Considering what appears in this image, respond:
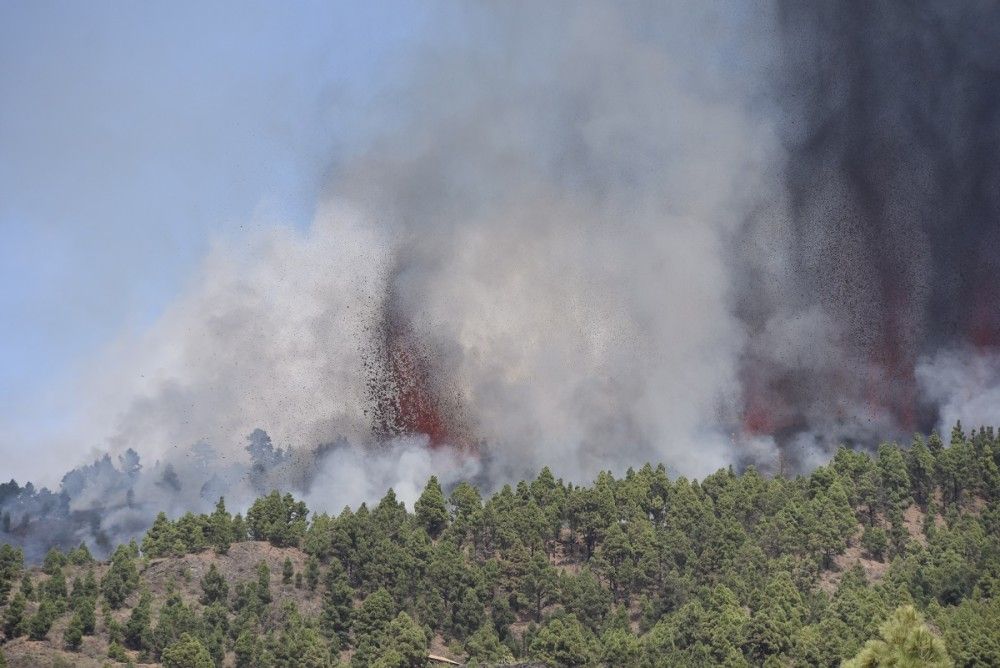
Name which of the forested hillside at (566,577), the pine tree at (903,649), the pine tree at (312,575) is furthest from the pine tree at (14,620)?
the pine tree at (903,649)

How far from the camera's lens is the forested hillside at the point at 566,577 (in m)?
96.4

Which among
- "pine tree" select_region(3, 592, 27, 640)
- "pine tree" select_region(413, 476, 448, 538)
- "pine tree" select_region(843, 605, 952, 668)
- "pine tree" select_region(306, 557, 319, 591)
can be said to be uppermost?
"pine tree" select_region(413, 476, 448, 538)

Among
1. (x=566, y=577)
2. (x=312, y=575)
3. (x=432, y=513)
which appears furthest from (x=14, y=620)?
(x=566, y=577)

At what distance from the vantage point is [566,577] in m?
108

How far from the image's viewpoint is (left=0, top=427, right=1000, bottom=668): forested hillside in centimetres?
9638

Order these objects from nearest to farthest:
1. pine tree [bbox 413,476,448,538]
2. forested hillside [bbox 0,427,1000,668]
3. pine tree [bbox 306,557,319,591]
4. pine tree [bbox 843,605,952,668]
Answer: pine tree [bbox 843,605,952,668], forested hillside [bbox 0,427,1000,668], pine tree [bbox 306,557,319,591], pine tree [bbox 413,476,448,538]

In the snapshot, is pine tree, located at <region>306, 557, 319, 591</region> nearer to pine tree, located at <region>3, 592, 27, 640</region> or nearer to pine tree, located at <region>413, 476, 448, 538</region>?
pine tree, located at <region>413, 476, 448, 538</region>

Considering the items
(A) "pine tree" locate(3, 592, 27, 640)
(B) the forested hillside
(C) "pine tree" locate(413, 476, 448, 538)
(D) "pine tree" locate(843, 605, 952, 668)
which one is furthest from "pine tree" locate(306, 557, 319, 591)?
(D) "pine tree" locate(843, 605, 952, 668)

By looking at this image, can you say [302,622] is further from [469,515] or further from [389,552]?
[469,515]

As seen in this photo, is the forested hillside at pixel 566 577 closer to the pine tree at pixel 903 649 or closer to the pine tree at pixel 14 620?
the pine tree at pixel 14 620

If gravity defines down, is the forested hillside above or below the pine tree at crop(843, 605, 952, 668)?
above

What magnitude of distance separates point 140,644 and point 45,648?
6.72 metres

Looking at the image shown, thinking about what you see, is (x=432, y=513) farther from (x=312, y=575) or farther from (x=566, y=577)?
(x=566, y=577)

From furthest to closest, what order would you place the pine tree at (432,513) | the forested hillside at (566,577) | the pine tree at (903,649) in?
1. the pine tree at (432,513)
2. the forested hillside at (566,577)
3. the pine tree at (903,649)
